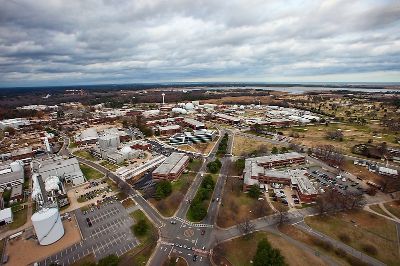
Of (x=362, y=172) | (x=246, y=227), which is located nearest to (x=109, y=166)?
(x=246, y=227)

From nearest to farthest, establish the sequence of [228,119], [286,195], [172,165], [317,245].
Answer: [317,245] < [286,195] < [172,165] < [228,119]

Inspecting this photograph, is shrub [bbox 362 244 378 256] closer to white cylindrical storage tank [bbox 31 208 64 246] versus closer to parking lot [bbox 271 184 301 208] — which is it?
parking lot [bbox 271 184 301 208]

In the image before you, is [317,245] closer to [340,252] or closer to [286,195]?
[340,252]

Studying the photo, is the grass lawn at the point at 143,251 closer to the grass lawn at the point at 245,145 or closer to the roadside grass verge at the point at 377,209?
the roadside grass verge at the point at 377,209

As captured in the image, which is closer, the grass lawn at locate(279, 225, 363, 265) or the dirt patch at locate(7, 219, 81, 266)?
the grass lawn at locate(279, 225, 363, 265)

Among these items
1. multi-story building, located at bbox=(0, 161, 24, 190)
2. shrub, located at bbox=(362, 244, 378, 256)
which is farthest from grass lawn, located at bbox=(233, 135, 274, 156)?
multi-story building, located at bbox=(0, 161, 24, 190)

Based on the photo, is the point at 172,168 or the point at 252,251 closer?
the point at 252,251
